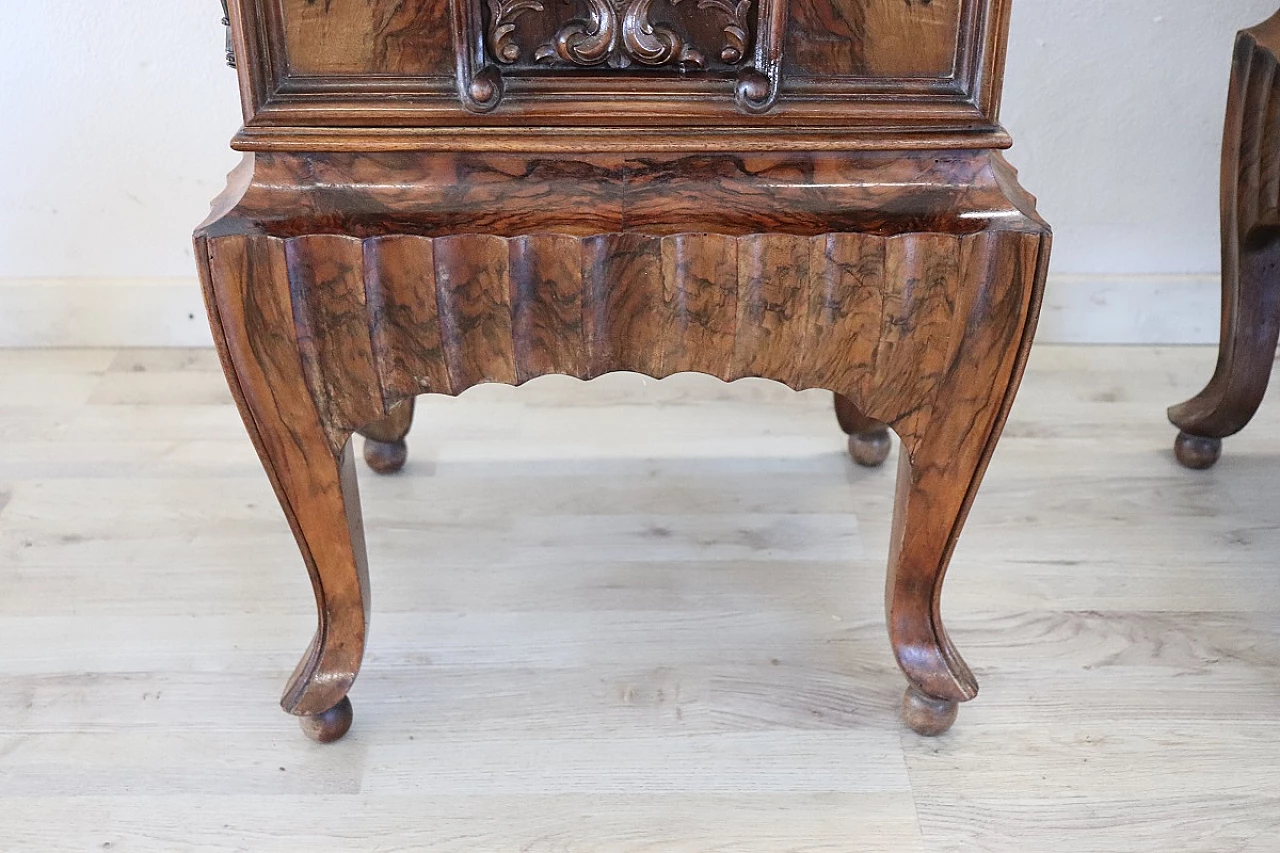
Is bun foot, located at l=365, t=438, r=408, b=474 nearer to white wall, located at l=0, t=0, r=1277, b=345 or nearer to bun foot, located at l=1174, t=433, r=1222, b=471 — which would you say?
white wall, located at l=0, t=0, r=1277, b=345

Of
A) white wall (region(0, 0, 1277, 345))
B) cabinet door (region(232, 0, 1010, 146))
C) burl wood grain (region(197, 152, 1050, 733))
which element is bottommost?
white wall (region(0, 0, 1277, 345))

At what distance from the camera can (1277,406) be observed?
1.67 m

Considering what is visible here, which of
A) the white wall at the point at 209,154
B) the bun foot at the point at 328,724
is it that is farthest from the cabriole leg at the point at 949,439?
the white wall at the point at 209,154

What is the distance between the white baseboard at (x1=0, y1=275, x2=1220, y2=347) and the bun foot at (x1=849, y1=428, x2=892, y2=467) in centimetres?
47

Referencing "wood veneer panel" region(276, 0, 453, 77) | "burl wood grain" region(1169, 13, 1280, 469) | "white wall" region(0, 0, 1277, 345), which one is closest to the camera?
"wood veneer panel" region(276, 0, 453, 77)

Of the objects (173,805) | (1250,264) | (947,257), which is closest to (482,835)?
(173,805)

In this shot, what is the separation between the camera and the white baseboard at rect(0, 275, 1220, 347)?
179 cm

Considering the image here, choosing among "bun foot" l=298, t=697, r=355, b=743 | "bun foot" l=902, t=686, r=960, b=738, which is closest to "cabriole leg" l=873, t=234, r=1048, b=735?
"bun foot" l=902, t=686, r=960, b=738

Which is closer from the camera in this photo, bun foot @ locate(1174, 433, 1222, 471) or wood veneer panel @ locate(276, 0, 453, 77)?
wood veneer panel @ locate(276, 0, 453, 77)

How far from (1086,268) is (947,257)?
105 centimetres

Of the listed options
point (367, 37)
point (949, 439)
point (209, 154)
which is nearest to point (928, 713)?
point (949, 439)

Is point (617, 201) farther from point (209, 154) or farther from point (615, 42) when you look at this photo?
point (209, 154)

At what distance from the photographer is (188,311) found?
1.82 meters

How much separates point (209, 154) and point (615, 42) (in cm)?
107
